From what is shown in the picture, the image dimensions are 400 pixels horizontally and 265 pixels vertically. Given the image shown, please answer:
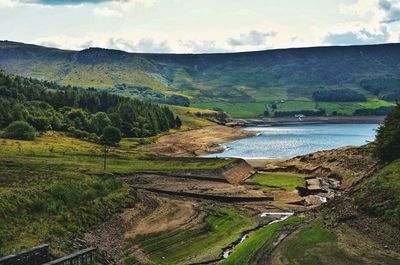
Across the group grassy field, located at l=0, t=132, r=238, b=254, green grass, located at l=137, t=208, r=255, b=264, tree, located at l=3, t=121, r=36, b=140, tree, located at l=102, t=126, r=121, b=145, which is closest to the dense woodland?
tree, located at l=102, t=126, r=121, b=145

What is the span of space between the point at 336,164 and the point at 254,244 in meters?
63.9

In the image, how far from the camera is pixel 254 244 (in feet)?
168

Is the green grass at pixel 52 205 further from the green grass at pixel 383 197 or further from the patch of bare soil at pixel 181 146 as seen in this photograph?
the patch of bare soil at pixel 181 146

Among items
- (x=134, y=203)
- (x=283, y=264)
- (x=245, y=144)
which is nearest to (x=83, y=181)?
(x=134, y=203)

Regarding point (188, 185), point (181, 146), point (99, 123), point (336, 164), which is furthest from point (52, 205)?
point (99, 123)

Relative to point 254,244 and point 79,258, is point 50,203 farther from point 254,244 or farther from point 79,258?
point 254,244

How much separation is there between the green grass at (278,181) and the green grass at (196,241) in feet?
95.1

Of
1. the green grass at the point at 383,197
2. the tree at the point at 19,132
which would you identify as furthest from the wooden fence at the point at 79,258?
the tree at the point at 19,132

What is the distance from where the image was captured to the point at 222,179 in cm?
9562

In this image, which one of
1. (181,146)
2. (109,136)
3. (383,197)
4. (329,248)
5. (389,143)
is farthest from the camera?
(181,146)

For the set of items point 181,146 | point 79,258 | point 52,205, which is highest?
point 52,205

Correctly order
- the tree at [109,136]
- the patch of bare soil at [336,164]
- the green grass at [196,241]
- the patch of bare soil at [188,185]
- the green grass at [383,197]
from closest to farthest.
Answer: the green grass at [196,241] < the green grass at [383,197] < the patch of bare soil at [188,185] < the patch of bare soil at [336,164] < the tree at [109,136]

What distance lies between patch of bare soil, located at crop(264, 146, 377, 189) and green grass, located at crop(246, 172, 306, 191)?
5.44 metres

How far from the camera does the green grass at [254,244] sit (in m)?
46.5
